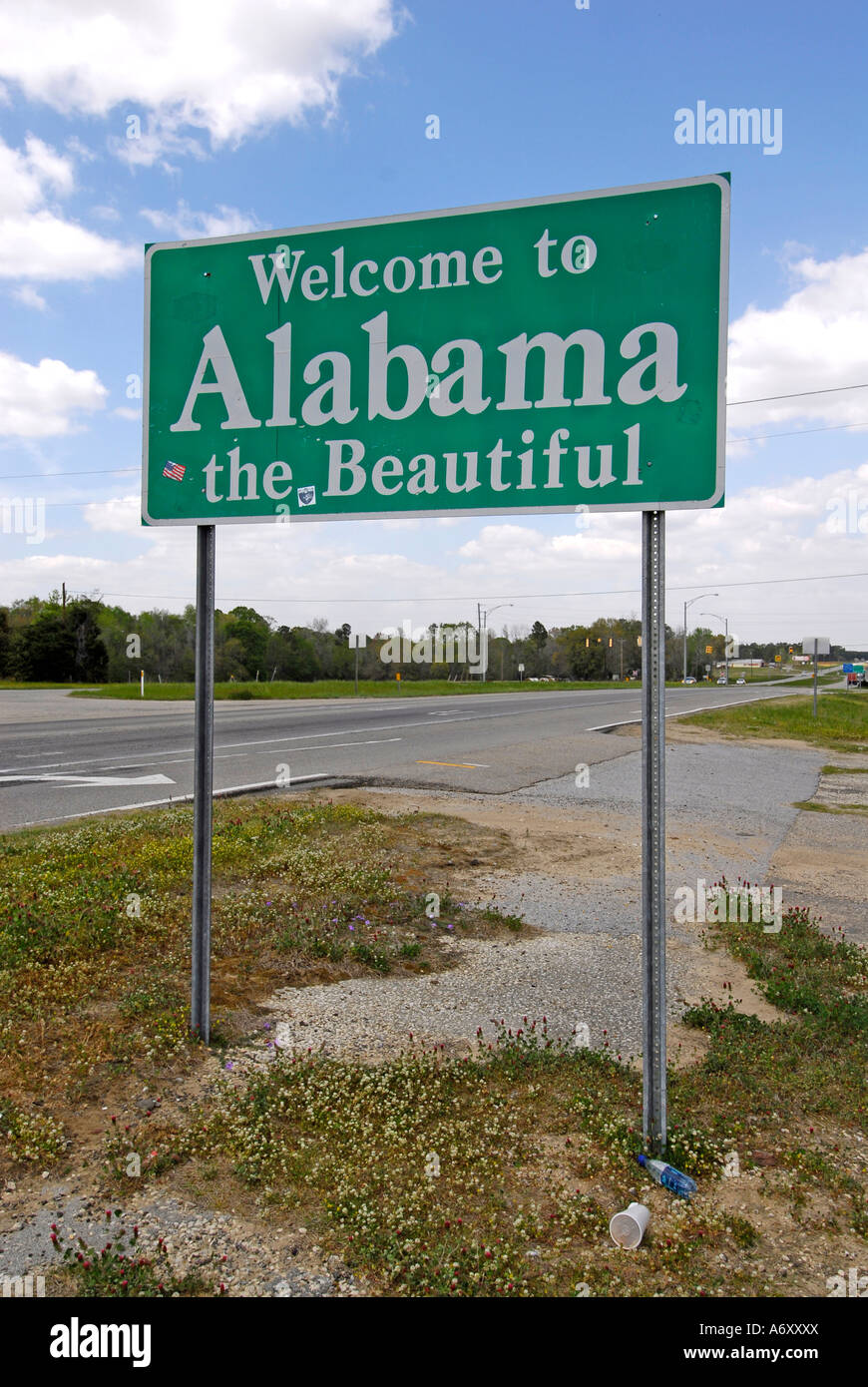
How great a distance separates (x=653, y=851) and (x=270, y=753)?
1182cm

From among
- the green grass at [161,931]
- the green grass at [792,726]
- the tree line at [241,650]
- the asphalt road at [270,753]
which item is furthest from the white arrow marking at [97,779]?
the tree line at [241,650]

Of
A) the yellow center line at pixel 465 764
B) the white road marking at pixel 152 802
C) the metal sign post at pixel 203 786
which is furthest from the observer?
the yellow center line at pixel 465 764

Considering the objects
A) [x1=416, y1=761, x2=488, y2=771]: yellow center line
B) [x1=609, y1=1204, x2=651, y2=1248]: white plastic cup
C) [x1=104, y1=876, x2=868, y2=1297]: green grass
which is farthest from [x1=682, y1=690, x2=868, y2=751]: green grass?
[x1=609, y1=1204, x2=651, y2=1248]: white plastic cup

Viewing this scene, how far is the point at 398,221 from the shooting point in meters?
3.52

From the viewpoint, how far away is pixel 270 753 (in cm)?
1432

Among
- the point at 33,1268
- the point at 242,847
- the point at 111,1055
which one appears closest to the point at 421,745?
the point at 242,847

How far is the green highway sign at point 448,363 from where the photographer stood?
10.1 ft

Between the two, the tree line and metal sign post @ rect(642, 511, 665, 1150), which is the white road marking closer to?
metal sign post @ rect(642, 511, 665, 1150)

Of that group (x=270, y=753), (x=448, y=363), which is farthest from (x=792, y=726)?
(x=448, y=363)

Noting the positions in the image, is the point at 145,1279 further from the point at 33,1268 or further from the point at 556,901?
the point at 556,901

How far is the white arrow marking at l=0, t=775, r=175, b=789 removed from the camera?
11008 mm

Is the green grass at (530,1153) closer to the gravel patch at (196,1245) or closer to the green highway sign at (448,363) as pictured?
the gravel patch at (196,1245)

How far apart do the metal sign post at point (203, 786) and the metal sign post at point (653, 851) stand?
1761 millimetres

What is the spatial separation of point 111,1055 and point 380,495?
2.40m
